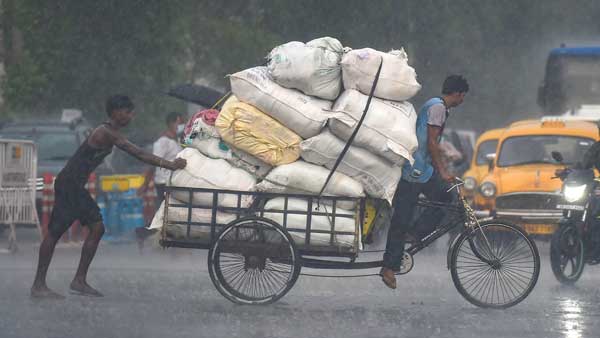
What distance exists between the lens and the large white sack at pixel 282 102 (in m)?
10.1

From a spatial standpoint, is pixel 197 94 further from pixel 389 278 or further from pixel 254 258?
pixel 389 278

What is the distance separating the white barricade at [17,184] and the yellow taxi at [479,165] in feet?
19.2

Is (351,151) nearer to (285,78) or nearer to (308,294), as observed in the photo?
(285,78)

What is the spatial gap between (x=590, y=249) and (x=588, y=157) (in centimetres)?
88

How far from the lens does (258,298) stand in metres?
10.2

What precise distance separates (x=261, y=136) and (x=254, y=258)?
95 centimetres

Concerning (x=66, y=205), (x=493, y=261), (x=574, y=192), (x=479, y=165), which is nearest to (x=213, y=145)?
(x=66, y=205)

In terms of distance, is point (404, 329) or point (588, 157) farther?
point (588, 157)

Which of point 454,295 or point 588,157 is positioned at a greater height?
point 588,157

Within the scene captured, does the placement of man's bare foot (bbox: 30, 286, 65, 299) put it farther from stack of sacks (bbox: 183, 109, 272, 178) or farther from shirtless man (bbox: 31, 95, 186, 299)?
stack of sacks (bbox: 183, 109, 272, 178)

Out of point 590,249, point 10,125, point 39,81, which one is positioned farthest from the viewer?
point 39,81

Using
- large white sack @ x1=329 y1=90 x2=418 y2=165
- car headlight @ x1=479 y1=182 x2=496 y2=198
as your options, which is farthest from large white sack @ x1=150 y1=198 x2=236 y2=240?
car headlight @ x1=479 y1=182 x2=496 y2=198

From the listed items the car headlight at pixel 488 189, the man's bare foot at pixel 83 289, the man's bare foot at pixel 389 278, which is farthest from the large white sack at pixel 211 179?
the car headlight at pixel 488 189

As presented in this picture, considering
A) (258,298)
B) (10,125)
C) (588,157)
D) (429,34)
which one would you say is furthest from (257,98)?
(429,34)
